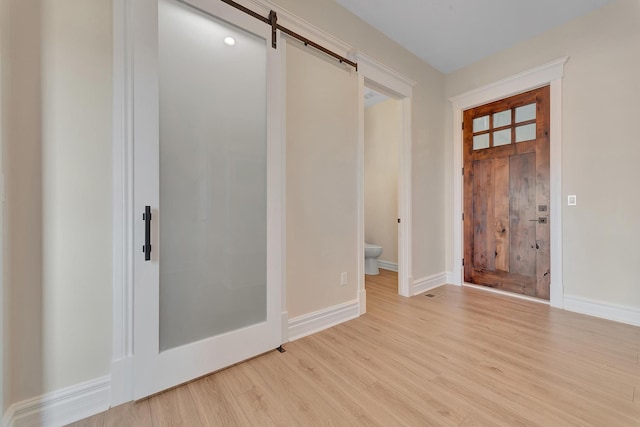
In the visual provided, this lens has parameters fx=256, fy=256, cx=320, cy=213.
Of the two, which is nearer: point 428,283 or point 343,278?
point 343,278

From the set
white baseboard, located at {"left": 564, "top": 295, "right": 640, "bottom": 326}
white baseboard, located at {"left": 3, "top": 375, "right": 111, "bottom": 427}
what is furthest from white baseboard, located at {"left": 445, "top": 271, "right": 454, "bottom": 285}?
white baseboard, located at {"left": 3, "top": 375, "right": 111, "bottom": 427}

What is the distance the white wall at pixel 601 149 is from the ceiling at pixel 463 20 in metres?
0.23

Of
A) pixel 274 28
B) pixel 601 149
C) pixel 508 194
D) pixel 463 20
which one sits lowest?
pixel 508 194

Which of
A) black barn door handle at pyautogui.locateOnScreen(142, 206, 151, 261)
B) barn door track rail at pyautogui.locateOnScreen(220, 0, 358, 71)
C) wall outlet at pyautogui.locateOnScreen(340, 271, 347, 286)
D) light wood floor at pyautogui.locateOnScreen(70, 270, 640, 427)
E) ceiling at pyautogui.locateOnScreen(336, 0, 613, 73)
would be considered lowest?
light wood floor at pyautogui.locateOnScreen(70, 270, 640, 427)

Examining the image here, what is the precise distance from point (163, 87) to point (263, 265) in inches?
51.9

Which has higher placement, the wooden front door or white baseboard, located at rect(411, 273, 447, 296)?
the wooden front door

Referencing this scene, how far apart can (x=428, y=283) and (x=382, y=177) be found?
6.83 ft

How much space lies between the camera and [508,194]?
317 cm

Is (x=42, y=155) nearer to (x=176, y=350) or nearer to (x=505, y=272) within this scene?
(x=176, y=350)

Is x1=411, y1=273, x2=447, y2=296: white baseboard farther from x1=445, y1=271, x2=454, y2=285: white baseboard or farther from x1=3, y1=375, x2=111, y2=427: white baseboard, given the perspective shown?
x1=3, y1=375, x2=111, y2=427: white baseboard

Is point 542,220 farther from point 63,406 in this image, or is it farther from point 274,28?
point 63,406

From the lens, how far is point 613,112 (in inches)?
96.2

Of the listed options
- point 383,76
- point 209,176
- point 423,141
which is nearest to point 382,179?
point 423,141

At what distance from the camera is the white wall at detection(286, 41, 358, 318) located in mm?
2127
